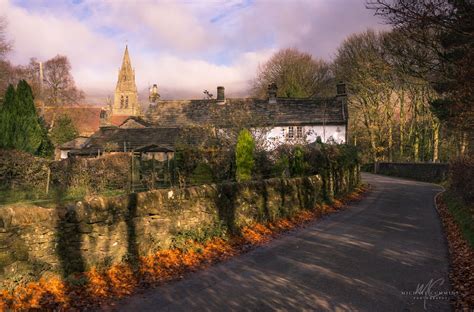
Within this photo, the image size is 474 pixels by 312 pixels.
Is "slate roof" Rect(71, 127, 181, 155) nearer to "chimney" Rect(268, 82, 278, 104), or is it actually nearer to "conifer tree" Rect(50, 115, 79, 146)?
"chimney" Rect(268, 82, 278, 104)

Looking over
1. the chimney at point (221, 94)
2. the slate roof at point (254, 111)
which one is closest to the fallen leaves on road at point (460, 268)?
the slate roof at point (254, 111)

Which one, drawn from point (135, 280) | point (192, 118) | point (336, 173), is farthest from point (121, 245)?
point (192, 118)

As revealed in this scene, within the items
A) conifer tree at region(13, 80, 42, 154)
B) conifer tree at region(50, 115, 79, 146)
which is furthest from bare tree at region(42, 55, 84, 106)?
conifer tree at region(13, 80, 42, 154)

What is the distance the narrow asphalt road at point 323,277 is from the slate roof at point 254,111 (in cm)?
2850

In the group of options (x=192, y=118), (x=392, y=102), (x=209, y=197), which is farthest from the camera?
(x=392, y=102)

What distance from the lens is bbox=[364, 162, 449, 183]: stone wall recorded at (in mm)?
36156

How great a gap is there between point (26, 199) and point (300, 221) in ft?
32.3

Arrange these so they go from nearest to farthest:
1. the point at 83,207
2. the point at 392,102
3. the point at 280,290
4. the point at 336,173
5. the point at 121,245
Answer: the point at 280,290 → the point at 83,207 → the point at 121,245 → the point at 336,173 → the point at 392,102

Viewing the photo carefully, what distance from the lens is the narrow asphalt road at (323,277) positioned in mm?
6234

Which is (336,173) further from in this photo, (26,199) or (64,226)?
(64,226)

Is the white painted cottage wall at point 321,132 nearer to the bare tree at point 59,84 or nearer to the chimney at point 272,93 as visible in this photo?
the chimney at point 272,93

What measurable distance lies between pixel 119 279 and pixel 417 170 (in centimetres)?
3813

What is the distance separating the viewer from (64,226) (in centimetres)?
696

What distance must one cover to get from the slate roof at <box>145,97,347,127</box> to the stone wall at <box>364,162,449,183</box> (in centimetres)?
844
